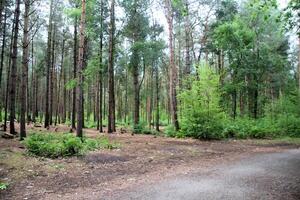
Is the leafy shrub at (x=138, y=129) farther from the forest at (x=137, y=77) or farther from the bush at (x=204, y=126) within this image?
the bush at (x=204, y=126)

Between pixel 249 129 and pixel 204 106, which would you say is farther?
pixel 249 129

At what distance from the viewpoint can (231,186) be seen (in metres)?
7.11

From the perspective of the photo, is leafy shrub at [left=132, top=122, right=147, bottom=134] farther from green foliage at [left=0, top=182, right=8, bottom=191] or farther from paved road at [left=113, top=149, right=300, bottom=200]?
green foliage at [left=0, top=182, right=8, bottom=191]

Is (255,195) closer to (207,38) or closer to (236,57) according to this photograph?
(236,57)

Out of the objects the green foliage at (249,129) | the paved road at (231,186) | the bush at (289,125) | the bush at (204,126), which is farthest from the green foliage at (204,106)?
the paved road at (231,186)

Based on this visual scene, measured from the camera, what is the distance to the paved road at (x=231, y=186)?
20.7ft

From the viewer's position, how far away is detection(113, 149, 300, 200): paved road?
630 cm

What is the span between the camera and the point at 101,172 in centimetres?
888

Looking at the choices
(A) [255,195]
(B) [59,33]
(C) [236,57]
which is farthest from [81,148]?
(B) [59,33]

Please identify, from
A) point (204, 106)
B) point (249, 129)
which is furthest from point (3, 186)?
point (249, 129)

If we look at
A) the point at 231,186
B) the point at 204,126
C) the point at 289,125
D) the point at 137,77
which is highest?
the point at 137,77

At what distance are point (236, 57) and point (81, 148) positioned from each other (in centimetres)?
2102

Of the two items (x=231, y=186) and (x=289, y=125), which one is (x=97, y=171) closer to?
(x=231, y=186)

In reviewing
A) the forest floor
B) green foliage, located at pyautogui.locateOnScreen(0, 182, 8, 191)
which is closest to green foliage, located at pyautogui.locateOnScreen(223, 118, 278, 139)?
the forest floor
